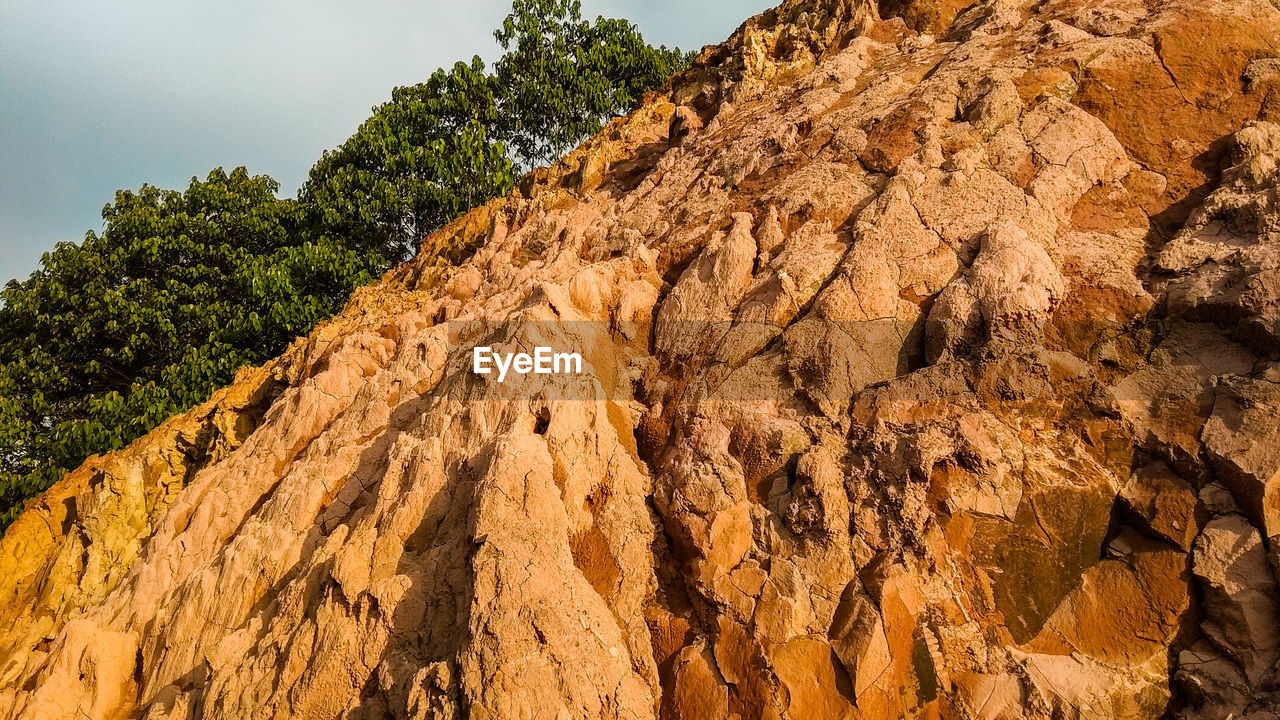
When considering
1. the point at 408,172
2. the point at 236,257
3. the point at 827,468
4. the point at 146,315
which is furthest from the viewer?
the point at 408,172

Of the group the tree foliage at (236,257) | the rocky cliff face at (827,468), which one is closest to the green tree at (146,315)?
the tree foliage at (236,257)

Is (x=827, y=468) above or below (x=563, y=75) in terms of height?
below

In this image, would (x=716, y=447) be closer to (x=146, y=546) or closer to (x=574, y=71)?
(x=146, y=546)

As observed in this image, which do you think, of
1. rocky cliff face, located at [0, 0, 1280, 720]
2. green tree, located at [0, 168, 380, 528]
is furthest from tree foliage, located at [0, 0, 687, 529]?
rocky cliff face, located at [0, 0, 1280, 720]

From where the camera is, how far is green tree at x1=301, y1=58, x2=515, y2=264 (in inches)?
747

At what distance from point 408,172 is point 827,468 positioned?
1687 cm

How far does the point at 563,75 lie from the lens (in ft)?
71.7

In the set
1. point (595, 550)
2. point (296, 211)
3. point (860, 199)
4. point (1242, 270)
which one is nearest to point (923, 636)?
point (595, 550)

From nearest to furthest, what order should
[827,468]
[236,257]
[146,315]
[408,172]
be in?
[827,468], [146,315], [236,257], [408,172]

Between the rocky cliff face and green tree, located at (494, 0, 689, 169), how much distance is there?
12408 millimetres

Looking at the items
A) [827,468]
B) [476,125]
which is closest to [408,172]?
[476,125]

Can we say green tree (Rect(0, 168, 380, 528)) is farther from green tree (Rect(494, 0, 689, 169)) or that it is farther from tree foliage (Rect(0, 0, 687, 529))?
green tree (Rect(494, 0, 689, 169))

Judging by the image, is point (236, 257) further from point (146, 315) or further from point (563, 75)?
point (563, 75)

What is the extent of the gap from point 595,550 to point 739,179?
6607 millimetres
